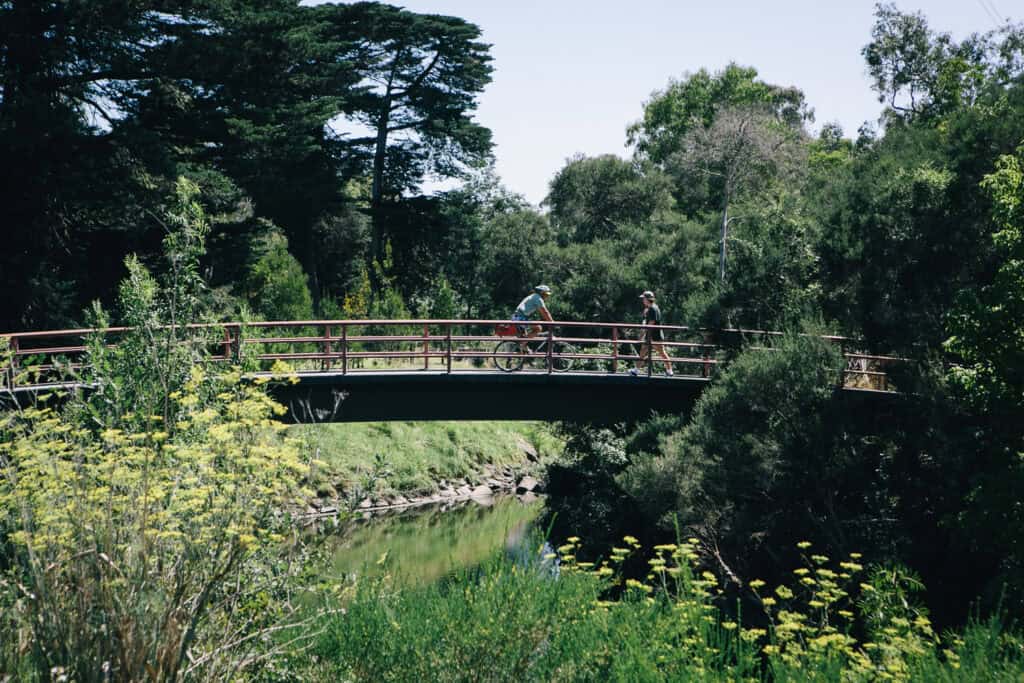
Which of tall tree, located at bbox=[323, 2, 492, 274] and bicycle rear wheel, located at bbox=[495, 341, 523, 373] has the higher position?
tall tree, located at bbox=[323, 2, 492, 274]

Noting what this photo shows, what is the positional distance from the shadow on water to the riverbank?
1.45 metres

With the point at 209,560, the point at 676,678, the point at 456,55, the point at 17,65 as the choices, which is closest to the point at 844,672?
the point at 676,678

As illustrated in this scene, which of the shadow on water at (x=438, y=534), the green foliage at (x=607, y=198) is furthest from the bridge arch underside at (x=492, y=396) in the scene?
the green foliage at (x=607, y=198)

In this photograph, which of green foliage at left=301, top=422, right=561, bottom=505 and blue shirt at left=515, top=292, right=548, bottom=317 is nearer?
blue shirt at left=515, top=292, right=548, bottom=317

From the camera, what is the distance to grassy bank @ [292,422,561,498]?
101 feet

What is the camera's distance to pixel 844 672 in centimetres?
736

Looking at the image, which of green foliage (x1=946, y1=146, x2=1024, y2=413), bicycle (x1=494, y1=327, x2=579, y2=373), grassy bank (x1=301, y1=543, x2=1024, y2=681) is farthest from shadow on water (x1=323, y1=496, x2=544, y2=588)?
grassy bank (x1=301, y1=543, x2=1024, y2=681)

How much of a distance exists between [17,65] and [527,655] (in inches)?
945

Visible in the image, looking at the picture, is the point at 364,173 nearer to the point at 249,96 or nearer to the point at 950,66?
the point at 249,96

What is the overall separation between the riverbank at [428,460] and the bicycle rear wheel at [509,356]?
721 centimetres

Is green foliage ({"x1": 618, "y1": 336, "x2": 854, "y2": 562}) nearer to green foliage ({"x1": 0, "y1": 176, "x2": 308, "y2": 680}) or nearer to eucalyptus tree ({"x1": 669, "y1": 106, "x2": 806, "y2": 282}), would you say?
green foliage ({"x1": 0, "y1": 176, "x2": 308, "y2": 680})

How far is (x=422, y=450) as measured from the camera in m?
33.9

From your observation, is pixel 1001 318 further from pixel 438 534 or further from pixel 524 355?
pixel 438 534

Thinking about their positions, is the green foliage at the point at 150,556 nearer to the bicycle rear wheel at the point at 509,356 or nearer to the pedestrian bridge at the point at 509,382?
the pedestrian bridge at the point at 509,382
